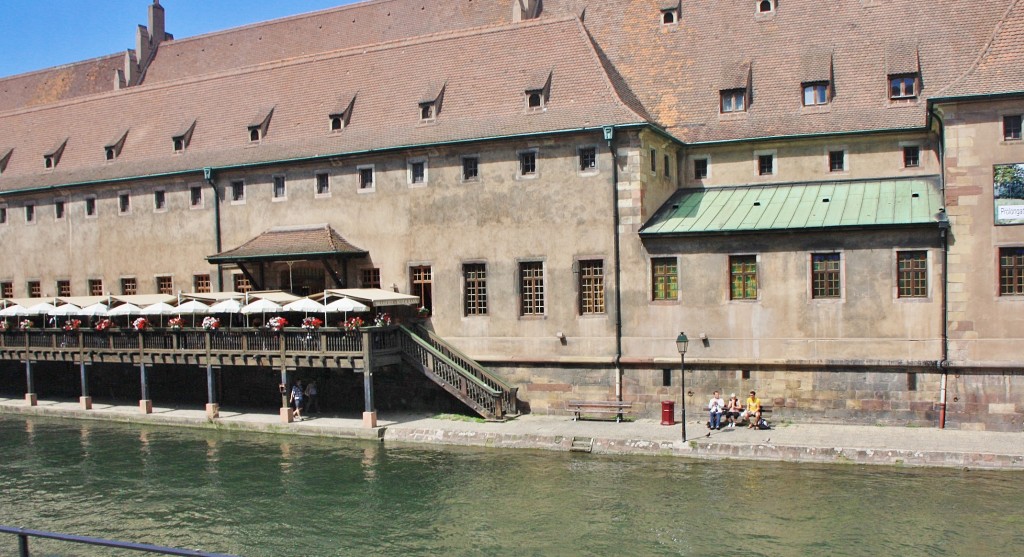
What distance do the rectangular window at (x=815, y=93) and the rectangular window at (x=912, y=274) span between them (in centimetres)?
677

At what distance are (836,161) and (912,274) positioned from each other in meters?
5.78

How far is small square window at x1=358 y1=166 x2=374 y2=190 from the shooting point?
1259 inches

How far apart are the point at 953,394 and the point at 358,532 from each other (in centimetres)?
1584

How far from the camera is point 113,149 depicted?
127ft

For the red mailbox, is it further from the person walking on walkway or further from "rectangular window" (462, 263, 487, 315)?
the person walking on walkway

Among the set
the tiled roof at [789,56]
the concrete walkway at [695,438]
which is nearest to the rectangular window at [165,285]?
the concrete walkway at [695,438]

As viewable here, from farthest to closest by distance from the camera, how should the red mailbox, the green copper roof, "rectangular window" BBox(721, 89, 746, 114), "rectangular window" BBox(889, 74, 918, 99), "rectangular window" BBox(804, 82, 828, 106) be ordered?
1. "rectangular window" BBox(721, 89, 746, 114)
2. "rectangular window" BBox(804, 82, 828, 106)
3. "rectangular window" BBox(889, 74, 918, 99)
4. the red mailbox
5. the green copper roof

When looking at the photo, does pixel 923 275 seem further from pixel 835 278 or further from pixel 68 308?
pixel 68 308

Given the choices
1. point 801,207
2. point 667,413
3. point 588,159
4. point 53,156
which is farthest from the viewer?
point 53,156

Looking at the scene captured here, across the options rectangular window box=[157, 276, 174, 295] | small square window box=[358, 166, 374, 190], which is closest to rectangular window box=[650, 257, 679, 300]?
small square window box=[358, 166, 374, 190]

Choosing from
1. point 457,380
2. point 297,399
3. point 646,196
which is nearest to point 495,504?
point 457,380

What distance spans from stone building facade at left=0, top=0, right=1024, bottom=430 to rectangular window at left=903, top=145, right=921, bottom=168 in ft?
0.98

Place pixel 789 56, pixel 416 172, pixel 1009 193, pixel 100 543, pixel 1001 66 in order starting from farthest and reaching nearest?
pixel 789 56
pixel 416 172
pixel 1001 66
pixel 1009 193
pixel 100 543

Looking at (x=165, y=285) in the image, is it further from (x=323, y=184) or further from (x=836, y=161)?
(x=836, y=161)
